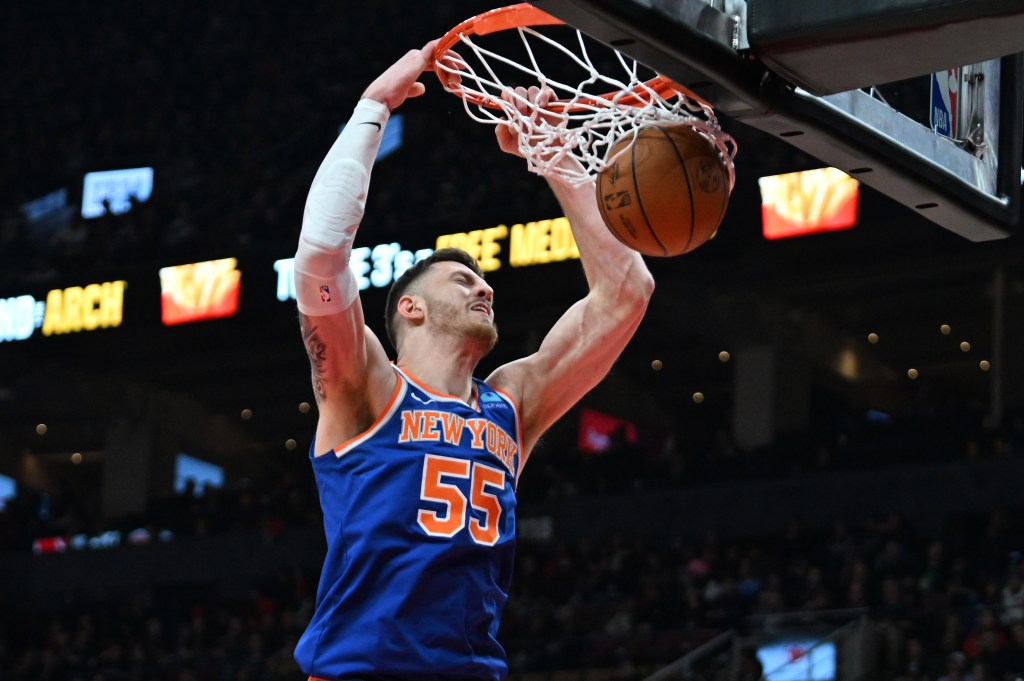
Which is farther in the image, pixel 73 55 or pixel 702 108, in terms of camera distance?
pixel 73 55

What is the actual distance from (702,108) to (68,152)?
77.5 ft

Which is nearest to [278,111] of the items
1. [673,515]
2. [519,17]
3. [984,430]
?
[673,515]

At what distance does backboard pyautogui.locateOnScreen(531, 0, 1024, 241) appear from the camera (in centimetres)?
322

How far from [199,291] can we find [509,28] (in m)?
15.9

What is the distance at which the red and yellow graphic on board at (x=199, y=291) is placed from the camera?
1941 cm

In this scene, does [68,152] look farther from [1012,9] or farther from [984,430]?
[1012,9]

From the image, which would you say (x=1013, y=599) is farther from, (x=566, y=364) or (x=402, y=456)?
(x=402, y=456)

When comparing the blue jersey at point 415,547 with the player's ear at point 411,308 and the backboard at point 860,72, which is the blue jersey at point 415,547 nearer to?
the player's ear at point 411,308

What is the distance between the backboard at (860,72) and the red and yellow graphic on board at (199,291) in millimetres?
15961

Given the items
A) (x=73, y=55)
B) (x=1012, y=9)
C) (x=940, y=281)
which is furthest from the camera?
(x=73, y=55)

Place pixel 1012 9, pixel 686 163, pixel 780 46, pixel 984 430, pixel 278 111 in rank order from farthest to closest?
pixel 278 111 < pixel 984 430 < pixel 686 163 < pixel 780 46 < pixel 1012 9

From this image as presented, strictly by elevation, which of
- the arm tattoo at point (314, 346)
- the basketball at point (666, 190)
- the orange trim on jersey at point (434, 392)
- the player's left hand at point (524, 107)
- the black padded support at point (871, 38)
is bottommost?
the orange trim on jersey at point (434, 392)

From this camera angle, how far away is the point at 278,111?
25.1 metres

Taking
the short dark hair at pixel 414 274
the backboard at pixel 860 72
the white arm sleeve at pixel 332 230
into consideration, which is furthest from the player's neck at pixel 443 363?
the backboard at pixel 860 72
